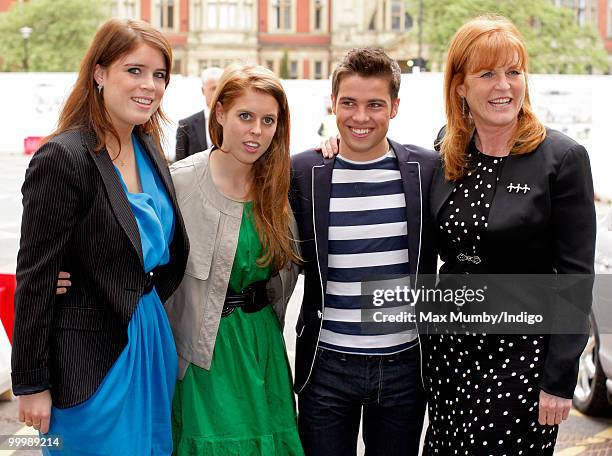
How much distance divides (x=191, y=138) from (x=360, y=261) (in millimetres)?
4391

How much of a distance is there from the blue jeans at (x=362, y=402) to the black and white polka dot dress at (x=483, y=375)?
0.15m

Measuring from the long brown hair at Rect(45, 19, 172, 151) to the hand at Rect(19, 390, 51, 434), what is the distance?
81 cm

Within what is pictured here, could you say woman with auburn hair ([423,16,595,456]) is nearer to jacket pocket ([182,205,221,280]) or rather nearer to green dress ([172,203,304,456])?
green dress ([172,203,304,456])

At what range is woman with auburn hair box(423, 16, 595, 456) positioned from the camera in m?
2.78

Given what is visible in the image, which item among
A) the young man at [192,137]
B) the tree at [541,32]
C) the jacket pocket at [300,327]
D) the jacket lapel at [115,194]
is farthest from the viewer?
the tree at [541,32]

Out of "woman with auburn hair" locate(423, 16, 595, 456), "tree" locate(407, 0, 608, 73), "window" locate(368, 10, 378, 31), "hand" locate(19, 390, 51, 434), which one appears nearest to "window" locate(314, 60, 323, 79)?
"window" locate(368, 10, 378, 31)

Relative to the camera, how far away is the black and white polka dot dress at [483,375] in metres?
2.87

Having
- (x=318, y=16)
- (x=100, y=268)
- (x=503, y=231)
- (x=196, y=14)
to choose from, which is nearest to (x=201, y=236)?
(x=100, y=268)

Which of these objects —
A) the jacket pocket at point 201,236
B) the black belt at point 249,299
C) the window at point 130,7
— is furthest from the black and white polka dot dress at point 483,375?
the window at point 130,7

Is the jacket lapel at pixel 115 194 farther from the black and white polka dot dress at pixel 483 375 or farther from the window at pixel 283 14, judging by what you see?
the window at pixel 283 14

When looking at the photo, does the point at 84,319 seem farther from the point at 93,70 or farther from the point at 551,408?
the point at 551,408

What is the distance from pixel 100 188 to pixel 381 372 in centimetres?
122

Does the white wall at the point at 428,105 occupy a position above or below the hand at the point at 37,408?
below

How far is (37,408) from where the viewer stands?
255cm
